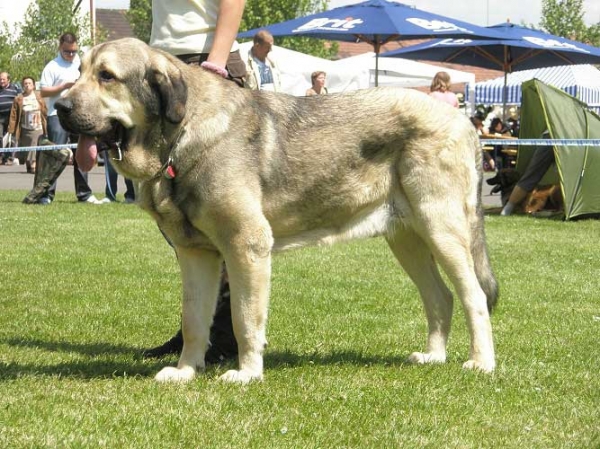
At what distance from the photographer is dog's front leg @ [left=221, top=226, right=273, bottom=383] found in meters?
4.61

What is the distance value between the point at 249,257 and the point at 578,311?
331 centimetres

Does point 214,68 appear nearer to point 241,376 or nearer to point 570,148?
point 241,376

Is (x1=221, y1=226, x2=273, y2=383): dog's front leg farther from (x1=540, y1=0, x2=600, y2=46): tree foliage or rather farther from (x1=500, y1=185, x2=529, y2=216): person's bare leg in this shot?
(x1=540, y1=0, x2=600, y2=46): tree foliage

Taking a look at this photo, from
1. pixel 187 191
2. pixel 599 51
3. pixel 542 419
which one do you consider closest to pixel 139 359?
pixel 187 191

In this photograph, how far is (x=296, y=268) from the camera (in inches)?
350

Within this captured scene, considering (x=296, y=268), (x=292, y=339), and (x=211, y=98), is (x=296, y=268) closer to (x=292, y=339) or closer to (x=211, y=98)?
(x=292, y=339)

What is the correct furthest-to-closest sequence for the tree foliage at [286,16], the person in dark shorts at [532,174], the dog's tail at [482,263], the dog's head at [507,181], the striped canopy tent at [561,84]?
the tree foliage at [286,16] → the striped canopy tent at [561,84] → the dog's head at [507,181] → the person in dark shorts at [532,174] → the dog's tail at [482,263]

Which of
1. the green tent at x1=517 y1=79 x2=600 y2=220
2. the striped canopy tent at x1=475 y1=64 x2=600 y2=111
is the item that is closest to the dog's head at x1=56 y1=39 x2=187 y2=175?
the green tent at x1=517 y1=79 x2=600 y2=220

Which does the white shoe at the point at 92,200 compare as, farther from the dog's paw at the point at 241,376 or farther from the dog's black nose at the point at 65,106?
the dog's black nose at the point at 65,106

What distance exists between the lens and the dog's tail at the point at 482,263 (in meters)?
5.27

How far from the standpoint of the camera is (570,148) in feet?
45.2

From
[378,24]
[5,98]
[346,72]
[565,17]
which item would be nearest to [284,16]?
[565,17]

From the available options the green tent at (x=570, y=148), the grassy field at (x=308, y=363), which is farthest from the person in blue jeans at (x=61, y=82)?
the green tent at (x=570, y=148)

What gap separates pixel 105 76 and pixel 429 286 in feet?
7.13
